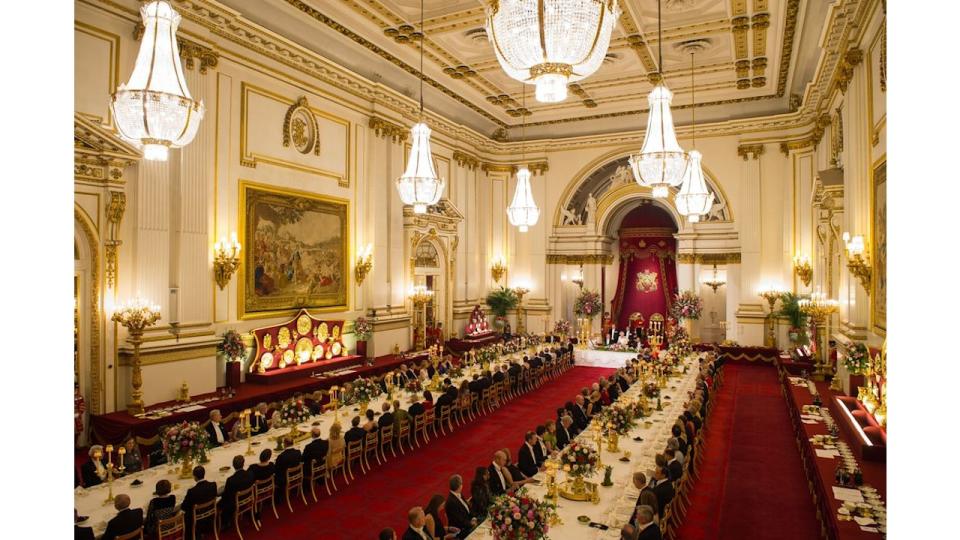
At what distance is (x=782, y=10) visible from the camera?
42.3ft

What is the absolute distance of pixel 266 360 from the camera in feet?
41.6

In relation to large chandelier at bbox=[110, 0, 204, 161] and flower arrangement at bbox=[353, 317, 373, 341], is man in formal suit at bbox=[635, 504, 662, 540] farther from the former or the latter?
flower arrangement at bbox=[353, 317, 373, 341]

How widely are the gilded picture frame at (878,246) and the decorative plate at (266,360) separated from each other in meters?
11.8

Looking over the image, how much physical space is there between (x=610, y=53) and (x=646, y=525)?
13.8 m

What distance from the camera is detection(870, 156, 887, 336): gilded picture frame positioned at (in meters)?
8.43

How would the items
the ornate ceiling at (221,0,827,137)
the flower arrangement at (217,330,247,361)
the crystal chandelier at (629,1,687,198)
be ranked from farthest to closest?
the ornate ceiling at (221,0,827,137) < the flower arrangement at (217,330,247,361) < the crystal chandelier at (629,1,687,198)

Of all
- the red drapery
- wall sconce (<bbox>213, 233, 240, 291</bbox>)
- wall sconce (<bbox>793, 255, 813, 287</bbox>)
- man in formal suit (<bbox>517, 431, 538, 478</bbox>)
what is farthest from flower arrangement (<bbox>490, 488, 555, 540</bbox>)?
the red drapery

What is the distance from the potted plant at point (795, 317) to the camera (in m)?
17.6

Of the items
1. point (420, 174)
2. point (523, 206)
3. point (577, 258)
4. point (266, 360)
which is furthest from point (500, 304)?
point (420, 174)

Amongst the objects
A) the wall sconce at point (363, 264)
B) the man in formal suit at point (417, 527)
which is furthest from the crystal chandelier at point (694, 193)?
the wall sconce at point (363, 264)

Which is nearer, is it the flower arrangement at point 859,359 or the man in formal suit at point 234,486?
the man in formal suit at point 234,486

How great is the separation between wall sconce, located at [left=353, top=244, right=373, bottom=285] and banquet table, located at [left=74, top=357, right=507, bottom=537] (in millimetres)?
6493

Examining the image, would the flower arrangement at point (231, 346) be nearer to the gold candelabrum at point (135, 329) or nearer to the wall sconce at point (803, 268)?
the gold candelabrum at point (135, 329)

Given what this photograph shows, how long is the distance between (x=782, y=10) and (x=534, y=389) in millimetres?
11159
